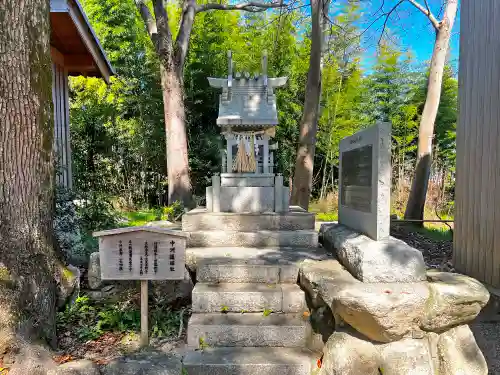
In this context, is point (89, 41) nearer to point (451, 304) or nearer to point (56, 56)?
point (56, 56)

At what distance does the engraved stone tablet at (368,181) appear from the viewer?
2.72 metres

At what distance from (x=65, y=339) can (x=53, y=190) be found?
123cm

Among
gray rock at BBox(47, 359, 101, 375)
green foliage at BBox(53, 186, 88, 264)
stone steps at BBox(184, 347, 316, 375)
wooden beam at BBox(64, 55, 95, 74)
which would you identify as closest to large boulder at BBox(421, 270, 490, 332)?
stone steps at BBox(184, 347, 316, 375)

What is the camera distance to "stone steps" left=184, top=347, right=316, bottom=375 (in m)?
2.34

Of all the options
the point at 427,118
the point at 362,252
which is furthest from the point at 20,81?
the point at 427,118

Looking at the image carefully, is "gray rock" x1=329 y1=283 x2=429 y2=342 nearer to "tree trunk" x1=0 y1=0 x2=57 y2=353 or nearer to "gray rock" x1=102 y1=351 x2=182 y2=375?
"gray rock" x1=102 y1=351 x2=182 y2=375

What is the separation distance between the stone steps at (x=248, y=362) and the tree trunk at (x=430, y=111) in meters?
5.67

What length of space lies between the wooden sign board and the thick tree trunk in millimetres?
4480

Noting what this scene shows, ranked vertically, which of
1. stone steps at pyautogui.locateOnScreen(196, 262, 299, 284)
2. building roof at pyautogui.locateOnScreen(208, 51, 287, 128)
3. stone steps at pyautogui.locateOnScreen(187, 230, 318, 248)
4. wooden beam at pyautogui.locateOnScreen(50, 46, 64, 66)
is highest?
wooden beam at pyautogui.locateOnScreen(50, 46, 64, 66)

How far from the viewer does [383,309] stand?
2166 millimetres

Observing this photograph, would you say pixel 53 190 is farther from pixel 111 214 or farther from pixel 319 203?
pixel 319 203

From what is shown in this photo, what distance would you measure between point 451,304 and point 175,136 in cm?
595

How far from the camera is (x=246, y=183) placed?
15.8ft

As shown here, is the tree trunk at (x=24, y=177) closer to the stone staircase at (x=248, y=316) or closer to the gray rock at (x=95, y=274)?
the gray rock at (x=95, y=274)
